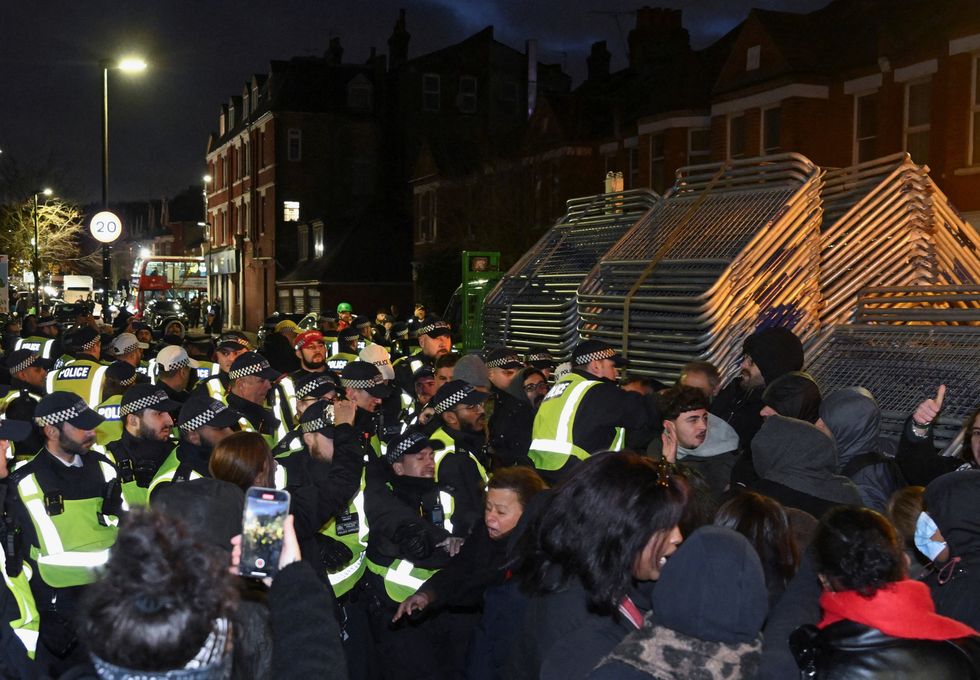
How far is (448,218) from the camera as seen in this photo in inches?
1458

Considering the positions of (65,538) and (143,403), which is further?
(143,403)

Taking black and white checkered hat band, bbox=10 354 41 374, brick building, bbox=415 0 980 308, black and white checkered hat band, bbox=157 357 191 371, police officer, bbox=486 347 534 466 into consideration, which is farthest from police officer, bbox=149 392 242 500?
brick building, bbox=415 0 980 308

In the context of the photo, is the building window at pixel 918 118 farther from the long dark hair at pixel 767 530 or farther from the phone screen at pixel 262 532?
the phone screen at pixel 262 532

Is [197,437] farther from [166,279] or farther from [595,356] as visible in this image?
[166,279]

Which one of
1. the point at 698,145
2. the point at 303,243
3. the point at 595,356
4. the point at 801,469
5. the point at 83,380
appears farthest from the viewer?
the point at 303,243

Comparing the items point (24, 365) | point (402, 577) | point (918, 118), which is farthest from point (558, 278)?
point (918, 118)

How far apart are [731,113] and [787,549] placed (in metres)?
21.1

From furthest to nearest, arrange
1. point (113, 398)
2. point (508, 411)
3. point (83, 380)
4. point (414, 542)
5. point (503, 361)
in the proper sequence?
point (83, 380), point (503, 361), point (508, 411), point (113, 398), point (414, 542)

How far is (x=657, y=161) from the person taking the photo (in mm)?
26422

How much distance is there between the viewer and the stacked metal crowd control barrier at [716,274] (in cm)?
866

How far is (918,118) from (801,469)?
16.4 meters

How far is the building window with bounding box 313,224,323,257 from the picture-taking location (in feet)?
152

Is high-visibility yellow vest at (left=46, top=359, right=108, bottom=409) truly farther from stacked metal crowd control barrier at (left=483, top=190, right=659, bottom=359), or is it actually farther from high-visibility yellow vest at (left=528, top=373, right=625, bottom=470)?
stacked metal crowd control barrier at (left=483, top=190, right=659, bottom=359)

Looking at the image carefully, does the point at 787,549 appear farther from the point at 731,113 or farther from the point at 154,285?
the point at 154,285
